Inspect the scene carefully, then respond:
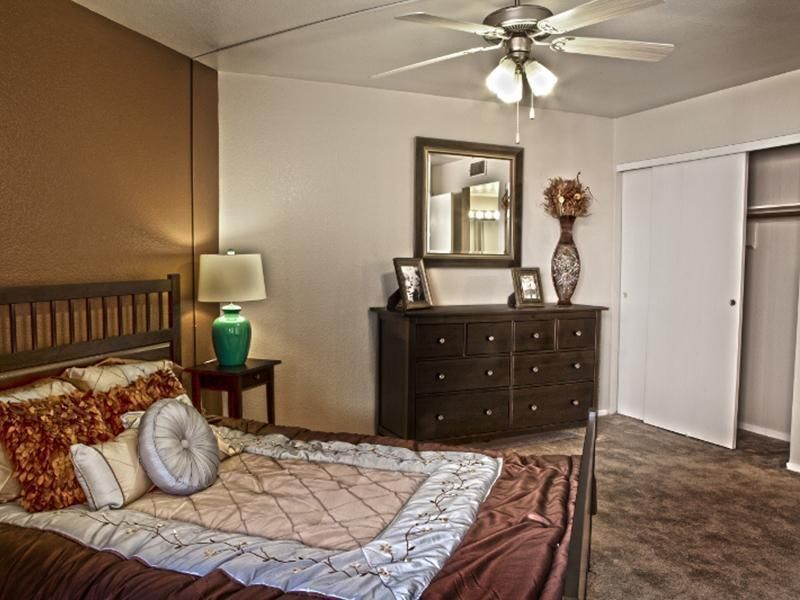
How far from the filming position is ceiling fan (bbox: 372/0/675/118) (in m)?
2.06

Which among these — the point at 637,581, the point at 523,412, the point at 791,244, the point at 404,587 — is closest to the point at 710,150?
the point at 791,244

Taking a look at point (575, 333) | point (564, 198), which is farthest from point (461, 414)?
point (564, 198)

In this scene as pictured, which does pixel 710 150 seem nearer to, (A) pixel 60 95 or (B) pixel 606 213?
(B) pixel 606 213

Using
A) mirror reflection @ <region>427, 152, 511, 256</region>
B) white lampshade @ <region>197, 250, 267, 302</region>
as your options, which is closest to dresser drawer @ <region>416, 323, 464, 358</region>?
mirror reflection @ <region>427, 152, 511, 256</region>

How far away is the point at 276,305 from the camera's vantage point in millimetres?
3934

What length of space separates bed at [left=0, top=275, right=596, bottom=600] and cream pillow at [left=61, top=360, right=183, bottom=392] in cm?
18

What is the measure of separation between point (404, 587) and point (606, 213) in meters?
4.25

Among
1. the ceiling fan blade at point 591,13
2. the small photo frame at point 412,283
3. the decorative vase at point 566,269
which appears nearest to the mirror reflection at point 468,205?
the small photo frame at point 412,283

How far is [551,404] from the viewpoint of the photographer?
4.29 m

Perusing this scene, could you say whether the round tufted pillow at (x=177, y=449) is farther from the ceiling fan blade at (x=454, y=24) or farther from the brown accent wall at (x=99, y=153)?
the ceiling fan blade at (x=454, y=24)

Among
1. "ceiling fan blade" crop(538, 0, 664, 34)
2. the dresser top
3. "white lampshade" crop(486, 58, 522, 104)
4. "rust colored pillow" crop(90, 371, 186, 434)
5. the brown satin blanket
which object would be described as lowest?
the brown satin blanket

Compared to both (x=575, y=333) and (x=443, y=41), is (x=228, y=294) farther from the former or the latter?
(x=575, y=333)

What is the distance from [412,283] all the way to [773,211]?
2.66 metres

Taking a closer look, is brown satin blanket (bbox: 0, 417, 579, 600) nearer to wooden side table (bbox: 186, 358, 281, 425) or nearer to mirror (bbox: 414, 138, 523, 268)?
wooden side table (bbox: 186, 358, 281, 425)
